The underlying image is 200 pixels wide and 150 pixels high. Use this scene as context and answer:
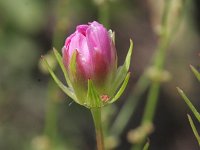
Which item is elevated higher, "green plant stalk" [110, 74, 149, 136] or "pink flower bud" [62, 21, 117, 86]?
"pink flower bud" [62, 21, 117, 86]

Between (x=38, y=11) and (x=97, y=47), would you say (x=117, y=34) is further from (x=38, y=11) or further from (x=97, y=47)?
(x=97, y=47)

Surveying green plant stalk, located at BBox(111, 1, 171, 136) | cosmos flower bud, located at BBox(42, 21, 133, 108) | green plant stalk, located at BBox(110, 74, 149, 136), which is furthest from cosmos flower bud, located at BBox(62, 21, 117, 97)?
green plant stalk, located at BBox(110, 74, 149, 136)

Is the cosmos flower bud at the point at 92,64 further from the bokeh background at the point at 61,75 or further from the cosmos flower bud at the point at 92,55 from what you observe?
the bokeh background at the point at 61,75

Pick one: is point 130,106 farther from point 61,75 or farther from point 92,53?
point 92,53

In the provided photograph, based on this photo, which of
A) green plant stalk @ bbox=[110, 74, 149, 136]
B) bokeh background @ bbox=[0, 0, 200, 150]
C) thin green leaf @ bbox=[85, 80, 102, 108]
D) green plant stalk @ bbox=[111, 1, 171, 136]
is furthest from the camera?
bokeh background @ bbox=[0, 0, 200, 150]

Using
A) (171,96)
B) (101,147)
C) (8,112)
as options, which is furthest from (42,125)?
(101,147)

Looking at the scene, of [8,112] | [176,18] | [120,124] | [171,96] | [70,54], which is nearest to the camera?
[70,54]

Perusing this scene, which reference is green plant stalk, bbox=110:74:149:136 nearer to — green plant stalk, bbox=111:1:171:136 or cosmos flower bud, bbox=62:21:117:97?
green plant stalk, bbox=111:1:171:136

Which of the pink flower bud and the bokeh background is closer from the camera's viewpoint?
the pink flower bud
